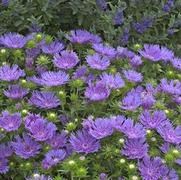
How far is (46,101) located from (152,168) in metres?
0.57

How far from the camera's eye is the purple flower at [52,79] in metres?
2.50

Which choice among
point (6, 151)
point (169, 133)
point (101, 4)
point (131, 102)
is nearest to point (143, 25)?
point (101, 4)

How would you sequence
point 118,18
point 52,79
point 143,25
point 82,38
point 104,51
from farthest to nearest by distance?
point 143,25, point 118,18, point 82,38, point 104,51, point 52,79

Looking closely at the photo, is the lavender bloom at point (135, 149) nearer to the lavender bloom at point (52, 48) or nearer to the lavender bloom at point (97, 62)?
the lavender bloom at point (97, 62)

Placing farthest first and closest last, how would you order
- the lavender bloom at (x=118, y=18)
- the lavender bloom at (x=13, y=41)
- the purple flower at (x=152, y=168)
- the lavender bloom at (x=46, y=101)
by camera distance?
the lavender bloom at (x=118, y=18) < the lavender bloom at (x=13, y=41) < the lavender bloom at (x=46, y=101) < the purple flower at (x=152, y=168)

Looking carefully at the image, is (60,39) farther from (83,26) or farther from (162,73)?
(162,73)

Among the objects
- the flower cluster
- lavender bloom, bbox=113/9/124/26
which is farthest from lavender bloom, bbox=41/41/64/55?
lavender bloom, bbox=113/9/124/26

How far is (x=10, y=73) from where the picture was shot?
8.57 feet

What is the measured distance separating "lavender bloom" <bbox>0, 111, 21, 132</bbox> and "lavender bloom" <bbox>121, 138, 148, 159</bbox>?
467 millimetres

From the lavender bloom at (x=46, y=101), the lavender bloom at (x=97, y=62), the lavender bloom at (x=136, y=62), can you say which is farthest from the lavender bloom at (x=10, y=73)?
the lavender bloom at (x=136, y=62)

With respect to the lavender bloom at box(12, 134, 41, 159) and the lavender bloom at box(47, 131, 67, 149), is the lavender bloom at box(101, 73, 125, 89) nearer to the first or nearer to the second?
the lavender bloom at box(47, 131, 67, 149)

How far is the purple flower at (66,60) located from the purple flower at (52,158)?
0.54m

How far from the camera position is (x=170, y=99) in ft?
8.74

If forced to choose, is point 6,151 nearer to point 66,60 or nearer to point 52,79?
point 52,79
